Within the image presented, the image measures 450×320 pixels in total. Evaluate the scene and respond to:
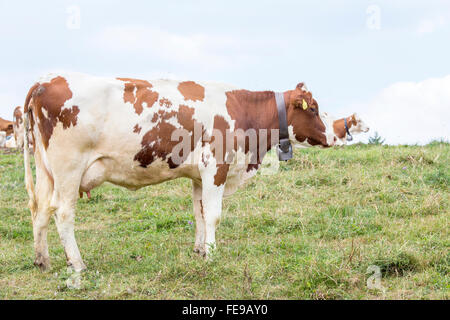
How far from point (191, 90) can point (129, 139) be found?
42.5 inches

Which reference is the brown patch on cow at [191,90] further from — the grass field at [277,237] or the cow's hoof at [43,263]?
the cow's hoof at [43,263]

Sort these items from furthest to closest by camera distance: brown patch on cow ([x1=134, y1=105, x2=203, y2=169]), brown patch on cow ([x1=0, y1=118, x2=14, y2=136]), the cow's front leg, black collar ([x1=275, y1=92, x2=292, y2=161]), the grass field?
brown patch on cow ([x1=0, y1=118, x2=14, y2=136]), black collar ([x1=275, y1=92, x2=292, y2=161]), the cow's front leg, brown patch on cow ([x1=134, y1=105, x2=203, y2=169]), the grass field

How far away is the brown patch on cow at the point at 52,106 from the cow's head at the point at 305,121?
2932mm

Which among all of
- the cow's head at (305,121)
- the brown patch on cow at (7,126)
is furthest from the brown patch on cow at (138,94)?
the brown patch on cow at (7,126)

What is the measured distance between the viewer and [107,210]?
10000 mm

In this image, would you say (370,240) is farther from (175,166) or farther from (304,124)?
(175,166)

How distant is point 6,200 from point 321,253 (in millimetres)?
7128

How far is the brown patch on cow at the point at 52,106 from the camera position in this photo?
237 inches

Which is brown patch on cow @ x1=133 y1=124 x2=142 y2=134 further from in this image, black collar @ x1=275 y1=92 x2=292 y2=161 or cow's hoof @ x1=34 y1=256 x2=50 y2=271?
black collar @ x1=275 y1=92 x2=292 y2=161

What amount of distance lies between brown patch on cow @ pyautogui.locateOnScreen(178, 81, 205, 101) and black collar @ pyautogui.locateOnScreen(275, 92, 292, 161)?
114cm

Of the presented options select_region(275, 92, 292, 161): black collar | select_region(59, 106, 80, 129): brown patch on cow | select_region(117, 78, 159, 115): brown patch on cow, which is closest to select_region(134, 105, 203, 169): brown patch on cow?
select_region(117, 78, 159, 115): brown patch on cow

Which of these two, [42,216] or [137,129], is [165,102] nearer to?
[137,129]

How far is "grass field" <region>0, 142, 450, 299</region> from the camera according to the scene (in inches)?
217

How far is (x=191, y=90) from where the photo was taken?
6.73 metres
